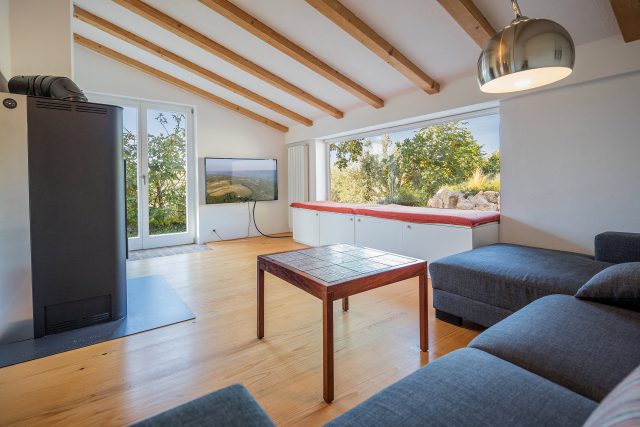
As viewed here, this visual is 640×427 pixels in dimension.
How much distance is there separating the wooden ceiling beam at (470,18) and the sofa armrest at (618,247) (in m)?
1.74

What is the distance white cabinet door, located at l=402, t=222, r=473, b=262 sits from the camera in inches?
122

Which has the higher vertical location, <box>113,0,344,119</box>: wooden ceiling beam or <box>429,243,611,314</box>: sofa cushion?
<box>113,0,344,119</box>: wooden ceiling beam

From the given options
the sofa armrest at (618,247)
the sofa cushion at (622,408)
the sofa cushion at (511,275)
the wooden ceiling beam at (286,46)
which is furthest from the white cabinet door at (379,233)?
the sofa cushion at (622,408)

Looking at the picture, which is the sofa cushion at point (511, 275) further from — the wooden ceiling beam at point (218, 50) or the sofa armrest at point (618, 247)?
the wooden ceiling beam at point (218, 50)

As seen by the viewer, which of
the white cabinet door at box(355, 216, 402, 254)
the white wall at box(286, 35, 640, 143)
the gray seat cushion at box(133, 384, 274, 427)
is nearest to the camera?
the gray seat cushion at box(133, 384, 274, 427)

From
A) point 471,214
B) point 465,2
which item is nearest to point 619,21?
point 465,2

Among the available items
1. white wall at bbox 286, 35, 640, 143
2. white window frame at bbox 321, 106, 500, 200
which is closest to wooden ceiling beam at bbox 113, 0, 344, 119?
white wall at bbox 286, 35, 640, 143

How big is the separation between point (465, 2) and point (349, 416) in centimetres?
274

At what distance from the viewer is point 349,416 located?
33.2 inches

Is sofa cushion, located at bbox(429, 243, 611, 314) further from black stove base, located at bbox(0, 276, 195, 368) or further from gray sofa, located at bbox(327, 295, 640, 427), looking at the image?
black stove base, located at bbox(0, 276, 195, 368)

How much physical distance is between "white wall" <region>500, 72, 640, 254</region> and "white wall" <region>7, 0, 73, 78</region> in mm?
3901

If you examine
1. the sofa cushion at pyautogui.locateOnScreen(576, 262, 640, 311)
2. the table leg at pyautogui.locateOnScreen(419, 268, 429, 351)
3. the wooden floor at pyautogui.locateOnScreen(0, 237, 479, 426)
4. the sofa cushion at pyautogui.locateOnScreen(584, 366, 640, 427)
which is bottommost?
the wooden floor at pyautogui.locateOnScreen(0, 237, 479, 426)

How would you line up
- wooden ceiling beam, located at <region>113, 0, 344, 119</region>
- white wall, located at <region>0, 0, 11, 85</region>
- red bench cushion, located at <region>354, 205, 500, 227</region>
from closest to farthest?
white wall, located at <region>0, 0, 11, 85</region>
red bench cushion, located at <region>354, 205, 500, 227</region>
wooden ceiling beam, located at <region>113, 0, 344, 119</region>

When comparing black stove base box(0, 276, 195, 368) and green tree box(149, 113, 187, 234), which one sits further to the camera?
green tree box(149, 113, 187, 234)
